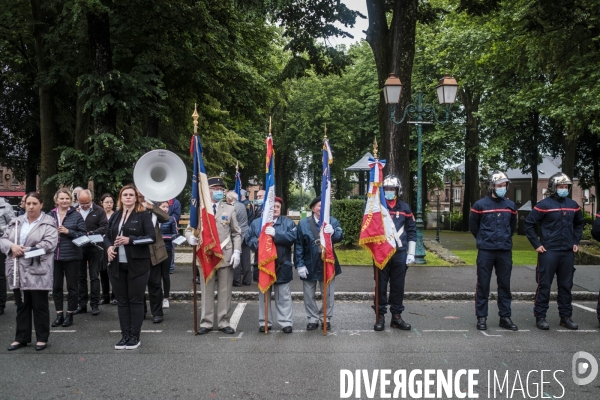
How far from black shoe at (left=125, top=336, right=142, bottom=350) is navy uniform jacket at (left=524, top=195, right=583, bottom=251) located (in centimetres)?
567

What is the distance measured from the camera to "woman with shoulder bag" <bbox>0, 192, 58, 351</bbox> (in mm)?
7562

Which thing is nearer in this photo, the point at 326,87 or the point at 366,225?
the point at 366,225

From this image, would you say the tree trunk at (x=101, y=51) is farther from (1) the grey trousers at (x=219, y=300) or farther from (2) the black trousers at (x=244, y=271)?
(1) the grey trousers at (x=219, y=300)

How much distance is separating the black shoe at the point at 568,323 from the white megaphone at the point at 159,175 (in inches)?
233

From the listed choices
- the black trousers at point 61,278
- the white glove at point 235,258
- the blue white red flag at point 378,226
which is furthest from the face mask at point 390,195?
the black trousers at point 61,278

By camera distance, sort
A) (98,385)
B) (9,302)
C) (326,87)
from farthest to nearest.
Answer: (326,87) → (9,302) → (98,385)

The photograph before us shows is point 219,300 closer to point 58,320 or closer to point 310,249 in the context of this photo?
point 310,249

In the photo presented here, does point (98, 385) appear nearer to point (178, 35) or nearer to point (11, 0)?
point (178, 35)

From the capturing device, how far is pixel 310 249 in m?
8.92

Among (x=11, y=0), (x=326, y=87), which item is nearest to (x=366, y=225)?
(x=11, y=0)

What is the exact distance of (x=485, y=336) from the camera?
839cm

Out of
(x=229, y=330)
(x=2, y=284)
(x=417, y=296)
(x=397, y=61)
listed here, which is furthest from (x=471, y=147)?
(x=2, y=284)

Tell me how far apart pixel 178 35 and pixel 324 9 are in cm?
516

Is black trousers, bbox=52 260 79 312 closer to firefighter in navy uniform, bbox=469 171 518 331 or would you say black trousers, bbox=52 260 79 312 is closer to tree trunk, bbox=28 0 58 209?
firefighter in navy uniform, bbox=469 171 518 331
